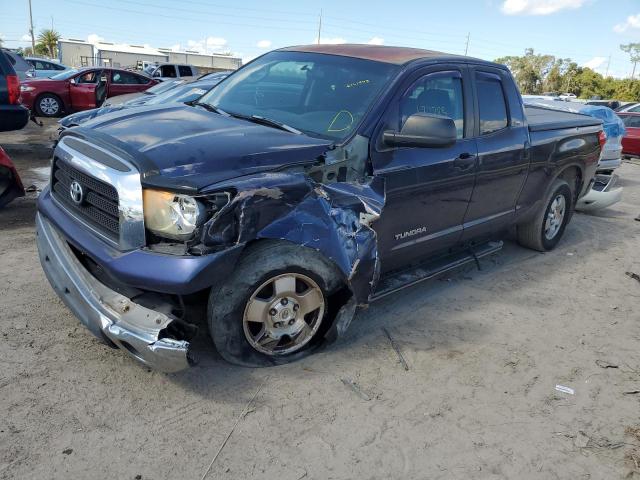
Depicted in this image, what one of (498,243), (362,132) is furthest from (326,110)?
(498,243)

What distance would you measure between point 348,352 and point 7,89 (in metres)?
7.14

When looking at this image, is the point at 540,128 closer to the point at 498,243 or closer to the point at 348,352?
the point at 498,243

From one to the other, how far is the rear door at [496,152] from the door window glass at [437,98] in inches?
9.1

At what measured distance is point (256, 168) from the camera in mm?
2951

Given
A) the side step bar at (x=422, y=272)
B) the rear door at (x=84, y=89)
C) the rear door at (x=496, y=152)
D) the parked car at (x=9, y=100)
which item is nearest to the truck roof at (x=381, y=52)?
the rear door at (x=496, y=152)

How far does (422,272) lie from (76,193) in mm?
2534

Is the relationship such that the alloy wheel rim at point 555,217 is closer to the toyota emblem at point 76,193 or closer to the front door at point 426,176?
the front door at point 426,176

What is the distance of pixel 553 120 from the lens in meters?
5.57

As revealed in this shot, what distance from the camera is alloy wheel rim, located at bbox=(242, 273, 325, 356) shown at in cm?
307

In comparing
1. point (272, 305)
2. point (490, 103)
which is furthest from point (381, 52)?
point (272, 305)

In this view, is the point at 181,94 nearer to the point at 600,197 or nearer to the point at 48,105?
the point at 600,197

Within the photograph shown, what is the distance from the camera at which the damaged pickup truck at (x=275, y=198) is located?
8.96 feet

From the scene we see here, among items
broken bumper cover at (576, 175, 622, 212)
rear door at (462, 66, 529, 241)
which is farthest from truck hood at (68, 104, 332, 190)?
broken bumper cover at (576, 175, 622, 212)

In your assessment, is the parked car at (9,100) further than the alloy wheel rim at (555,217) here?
Yes
